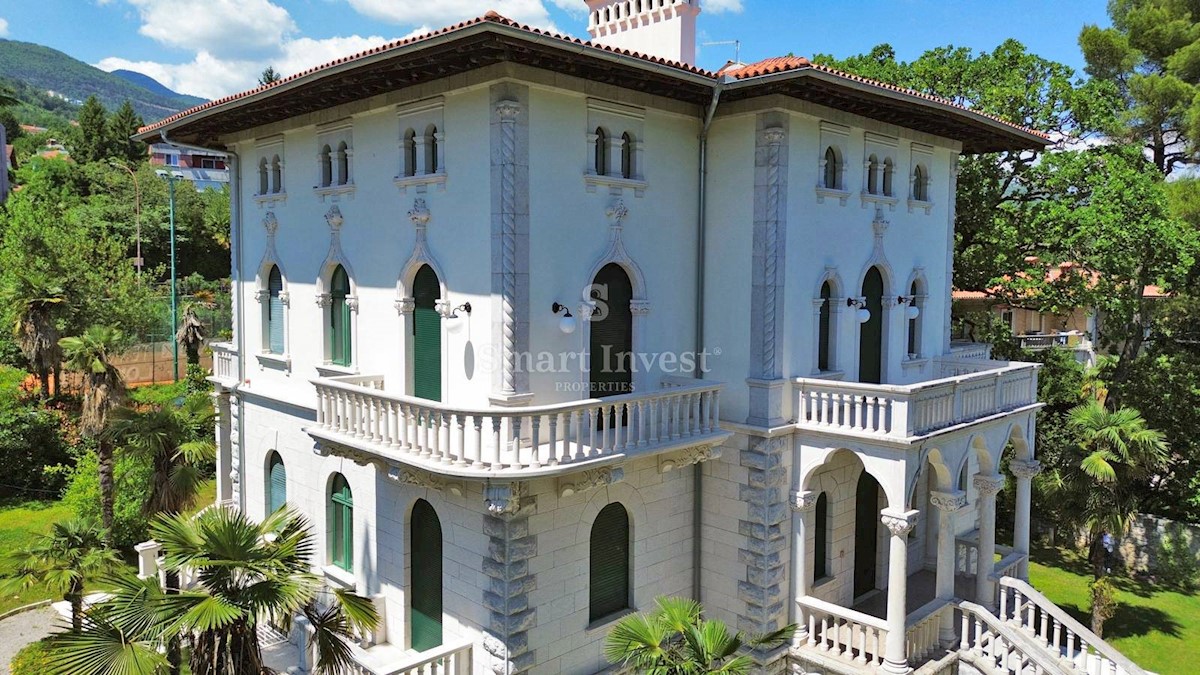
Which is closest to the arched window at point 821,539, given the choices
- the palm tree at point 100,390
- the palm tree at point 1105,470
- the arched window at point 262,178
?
the palm tree at point 1105,470

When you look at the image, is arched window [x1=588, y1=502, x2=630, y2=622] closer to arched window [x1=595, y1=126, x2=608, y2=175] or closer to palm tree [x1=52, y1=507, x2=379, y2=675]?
palm tree [x1=52, y1=507, x2=379, y2=675]

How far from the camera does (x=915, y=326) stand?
1688cm

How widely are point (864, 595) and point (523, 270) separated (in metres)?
9.87

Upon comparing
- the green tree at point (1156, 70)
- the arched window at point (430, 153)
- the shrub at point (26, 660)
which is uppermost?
the green tree at point (1156, 70)

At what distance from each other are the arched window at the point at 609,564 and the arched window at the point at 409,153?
6012 mm

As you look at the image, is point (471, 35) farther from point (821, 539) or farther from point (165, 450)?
point (165, 450)

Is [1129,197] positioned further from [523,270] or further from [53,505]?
[53,505]

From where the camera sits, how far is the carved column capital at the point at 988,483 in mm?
15039

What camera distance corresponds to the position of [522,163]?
427 inches

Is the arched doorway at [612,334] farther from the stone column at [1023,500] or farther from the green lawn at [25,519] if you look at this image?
the green lawn at [25,519]

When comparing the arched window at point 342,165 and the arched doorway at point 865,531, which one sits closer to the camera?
the arched window at point 342,165

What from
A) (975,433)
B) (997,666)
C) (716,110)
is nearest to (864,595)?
(997,666)

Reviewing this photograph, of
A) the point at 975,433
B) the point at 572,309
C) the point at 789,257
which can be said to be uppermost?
the point at 789,257

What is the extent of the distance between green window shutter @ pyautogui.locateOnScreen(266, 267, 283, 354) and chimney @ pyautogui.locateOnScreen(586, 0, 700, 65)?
852 cm
